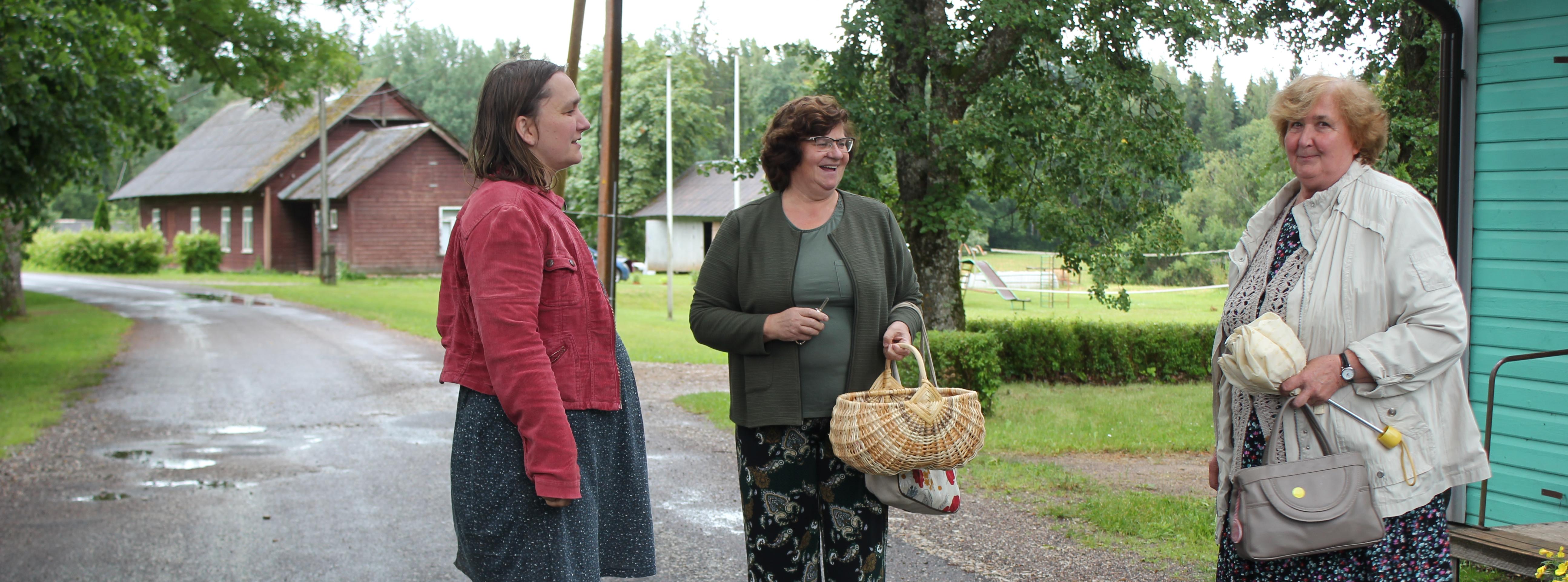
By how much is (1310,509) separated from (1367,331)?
459 mm

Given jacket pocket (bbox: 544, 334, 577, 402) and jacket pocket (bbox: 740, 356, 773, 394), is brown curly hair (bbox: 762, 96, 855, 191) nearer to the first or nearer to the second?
jacket pocket (bbox: 740, 356, 773, 394)

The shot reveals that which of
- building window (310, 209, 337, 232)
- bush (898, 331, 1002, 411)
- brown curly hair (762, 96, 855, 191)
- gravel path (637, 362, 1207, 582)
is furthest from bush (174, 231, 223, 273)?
brown curly hair (762, 96, 855, 191)

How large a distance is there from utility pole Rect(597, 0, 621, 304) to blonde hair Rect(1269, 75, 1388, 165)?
9.14 m

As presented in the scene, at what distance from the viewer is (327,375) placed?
41.9 feet

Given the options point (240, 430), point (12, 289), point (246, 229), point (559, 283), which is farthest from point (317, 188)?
point (559, 283)

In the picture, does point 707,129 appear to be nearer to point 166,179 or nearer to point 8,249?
point 166,179

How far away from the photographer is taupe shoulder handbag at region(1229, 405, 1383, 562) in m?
2.62

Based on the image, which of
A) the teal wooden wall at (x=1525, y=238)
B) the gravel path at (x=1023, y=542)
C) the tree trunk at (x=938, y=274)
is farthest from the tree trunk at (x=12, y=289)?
the teal wooden wall at (x=1525, y=238)

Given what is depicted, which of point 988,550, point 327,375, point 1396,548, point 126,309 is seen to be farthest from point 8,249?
point 1396,548

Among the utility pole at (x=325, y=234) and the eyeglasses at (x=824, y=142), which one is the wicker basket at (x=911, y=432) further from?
the utility pole at (x=325, y=234)

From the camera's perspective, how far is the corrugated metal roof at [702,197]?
46.2 metres

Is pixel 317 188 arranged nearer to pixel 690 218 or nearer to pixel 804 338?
pixel 690 218

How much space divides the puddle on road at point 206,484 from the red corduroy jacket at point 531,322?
5.25 metres

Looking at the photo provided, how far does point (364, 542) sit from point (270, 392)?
6703 millimetres
